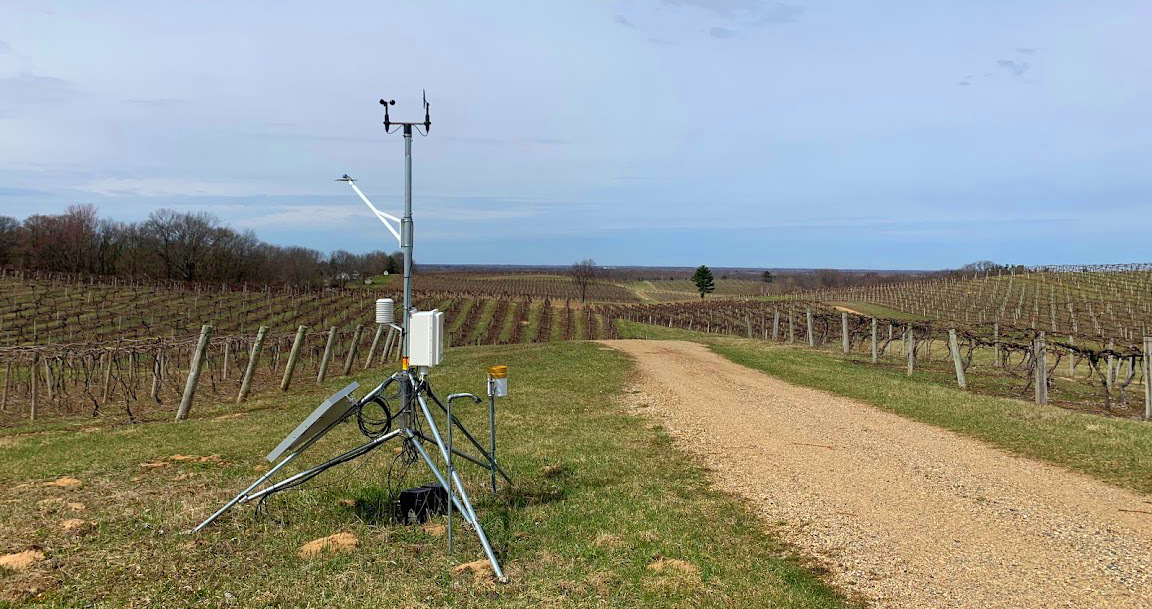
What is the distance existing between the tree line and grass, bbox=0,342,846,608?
74120 mm

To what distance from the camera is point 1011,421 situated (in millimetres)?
11766

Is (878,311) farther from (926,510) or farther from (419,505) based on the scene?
(419,505)

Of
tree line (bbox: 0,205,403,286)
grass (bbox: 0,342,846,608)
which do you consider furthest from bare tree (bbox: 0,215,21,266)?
grass (bbox: 0,342,846,608)

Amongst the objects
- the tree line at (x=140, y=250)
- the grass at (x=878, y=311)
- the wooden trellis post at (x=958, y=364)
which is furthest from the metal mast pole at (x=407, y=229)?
the tree line at (x=140, y=250)

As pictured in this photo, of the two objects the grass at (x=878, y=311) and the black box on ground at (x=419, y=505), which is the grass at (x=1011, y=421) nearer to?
the black box on ground at (x=419, y=505)

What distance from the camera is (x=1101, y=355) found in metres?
17.3

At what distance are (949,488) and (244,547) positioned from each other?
24.1ft

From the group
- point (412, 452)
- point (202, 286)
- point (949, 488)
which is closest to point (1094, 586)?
point (949, 488)

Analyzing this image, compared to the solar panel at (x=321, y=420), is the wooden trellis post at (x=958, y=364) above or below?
below

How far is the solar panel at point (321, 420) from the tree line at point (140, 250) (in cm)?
7645

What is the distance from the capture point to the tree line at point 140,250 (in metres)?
74.2

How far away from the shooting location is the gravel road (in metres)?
5.37

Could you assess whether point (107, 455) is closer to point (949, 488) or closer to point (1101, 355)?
point (949, 488)

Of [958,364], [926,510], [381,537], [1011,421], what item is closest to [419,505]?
[381,537]
